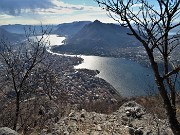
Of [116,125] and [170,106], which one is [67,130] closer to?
[116,125]

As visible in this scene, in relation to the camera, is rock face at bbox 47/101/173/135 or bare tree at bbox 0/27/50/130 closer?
rock face at bbox 47/101/173/135

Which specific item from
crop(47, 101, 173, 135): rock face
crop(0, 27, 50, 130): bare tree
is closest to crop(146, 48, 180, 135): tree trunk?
crop(47, 101, 173, 135): rock face

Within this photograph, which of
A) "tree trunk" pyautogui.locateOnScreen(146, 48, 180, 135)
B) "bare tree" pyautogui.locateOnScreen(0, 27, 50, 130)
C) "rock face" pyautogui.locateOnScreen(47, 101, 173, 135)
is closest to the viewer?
"tree trunk" pyautogui.locateOnScreen(146, 48, 180, 135)

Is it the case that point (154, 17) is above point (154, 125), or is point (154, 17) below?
above

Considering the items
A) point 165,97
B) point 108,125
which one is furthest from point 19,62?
point 165,97

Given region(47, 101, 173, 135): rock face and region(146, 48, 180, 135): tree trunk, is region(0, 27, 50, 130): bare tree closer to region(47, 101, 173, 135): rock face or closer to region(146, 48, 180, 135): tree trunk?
region(47, 101, 173, 135): rock face

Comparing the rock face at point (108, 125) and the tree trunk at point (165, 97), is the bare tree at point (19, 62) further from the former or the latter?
the tree trunk at point (165, 97)

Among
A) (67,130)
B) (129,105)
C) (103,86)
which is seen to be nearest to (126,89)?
(103,86)

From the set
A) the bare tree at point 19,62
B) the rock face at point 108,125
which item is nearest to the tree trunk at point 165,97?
the rock face at point 108,125
